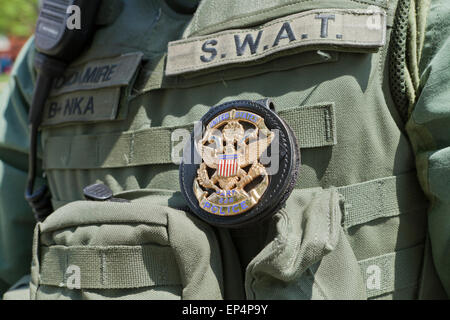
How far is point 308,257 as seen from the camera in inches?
32.8

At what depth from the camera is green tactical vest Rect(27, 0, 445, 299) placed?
90cm

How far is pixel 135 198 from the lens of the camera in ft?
3.52

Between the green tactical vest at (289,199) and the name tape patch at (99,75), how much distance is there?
11cm

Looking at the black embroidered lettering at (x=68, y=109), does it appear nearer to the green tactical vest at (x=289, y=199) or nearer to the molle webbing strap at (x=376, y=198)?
the green tactical vest at (x=289, y=199)

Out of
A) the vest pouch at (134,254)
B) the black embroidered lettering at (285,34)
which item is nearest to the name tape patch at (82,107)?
the vest pouch at (134,254)

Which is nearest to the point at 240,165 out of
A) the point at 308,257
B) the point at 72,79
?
the point at 308,257

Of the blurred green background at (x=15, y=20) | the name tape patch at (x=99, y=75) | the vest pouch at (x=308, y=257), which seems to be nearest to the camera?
the vest pouch at (x=308, y=257)

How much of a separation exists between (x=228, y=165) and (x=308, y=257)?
22 centimetres

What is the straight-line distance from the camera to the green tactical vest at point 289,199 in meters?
0.90

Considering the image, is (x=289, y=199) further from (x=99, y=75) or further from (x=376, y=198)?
(x=99, y=75)

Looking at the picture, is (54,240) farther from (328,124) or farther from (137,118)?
(328,124)

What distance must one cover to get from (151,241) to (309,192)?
1.00 feet

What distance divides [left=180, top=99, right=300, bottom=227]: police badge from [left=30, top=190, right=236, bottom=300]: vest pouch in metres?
0.06
